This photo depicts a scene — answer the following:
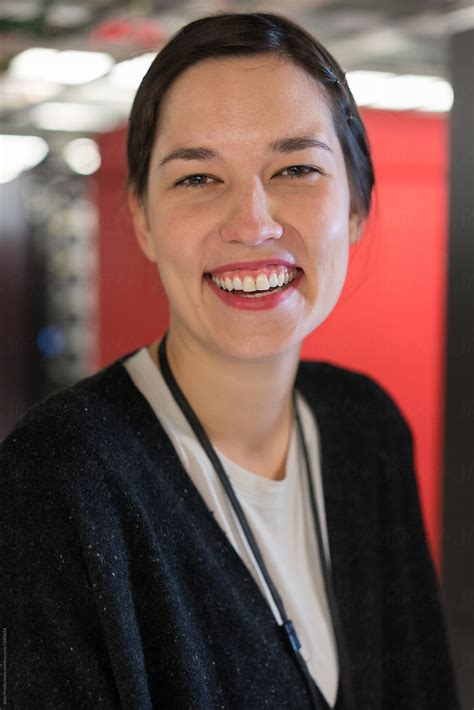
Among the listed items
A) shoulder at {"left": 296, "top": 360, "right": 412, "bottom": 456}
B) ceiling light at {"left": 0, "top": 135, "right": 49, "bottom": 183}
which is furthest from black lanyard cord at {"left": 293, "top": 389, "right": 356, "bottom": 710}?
ceiling light at {"left": 0, "top": 135, "right": 49, "bottom": 183}

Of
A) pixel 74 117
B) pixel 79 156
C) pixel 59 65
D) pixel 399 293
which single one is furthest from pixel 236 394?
pixel 74 117

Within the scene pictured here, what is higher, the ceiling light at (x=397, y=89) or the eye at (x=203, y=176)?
the ceiling light at (x=397, y=89)

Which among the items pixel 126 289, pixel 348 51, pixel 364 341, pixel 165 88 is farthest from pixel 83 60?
pixel 165 88

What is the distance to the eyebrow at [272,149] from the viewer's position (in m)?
1.00

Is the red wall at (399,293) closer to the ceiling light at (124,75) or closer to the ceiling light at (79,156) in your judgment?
the ceiling light at (124,75)

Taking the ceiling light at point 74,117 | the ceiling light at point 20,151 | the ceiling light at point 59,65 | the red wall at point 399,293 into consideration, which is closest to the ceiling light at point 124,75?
the ceiling light at point 59,65

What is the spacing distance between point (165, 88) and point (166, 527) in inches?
18.2

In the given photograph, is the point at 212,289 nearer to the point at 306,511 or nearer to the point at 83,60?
the point at 306,511

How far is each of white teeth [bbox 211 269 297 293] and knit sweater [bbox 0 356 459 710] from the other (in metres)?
0.16

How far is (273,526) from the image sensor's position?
1144mm

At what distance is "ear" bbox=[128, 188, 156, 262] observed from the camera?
1.15 m

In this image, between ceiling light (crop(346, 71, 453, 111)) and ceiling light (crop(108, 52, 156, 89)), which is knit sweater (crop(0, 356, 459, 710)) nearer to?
ceiling light (crop(108, 52, 156, 89))

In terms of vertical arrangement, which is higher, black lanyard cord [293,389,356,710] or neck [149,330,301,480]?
neck [149,330,301,480]

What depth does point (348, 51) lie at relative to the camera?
18.7ft
